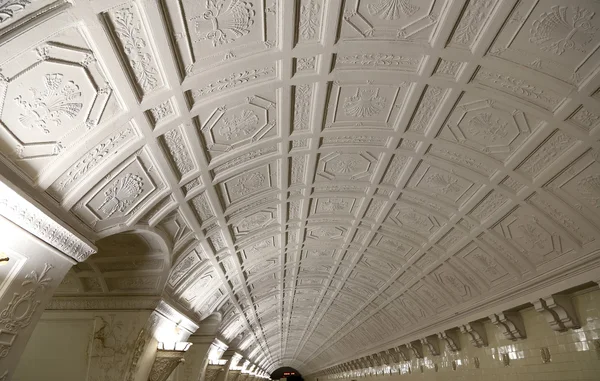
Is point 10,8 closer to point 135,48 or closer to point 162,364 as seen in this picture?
point 135,48

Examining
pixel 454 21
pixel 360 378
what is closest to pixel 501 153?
pixel 454 21

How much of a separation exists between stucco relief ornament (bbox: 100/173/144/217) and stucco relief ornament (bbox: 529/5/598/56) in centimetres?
658

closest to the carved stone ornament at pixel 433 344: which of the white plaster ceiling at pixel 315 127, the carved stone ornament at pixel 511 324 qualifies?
the white plaster ceiling at pixel 315 127

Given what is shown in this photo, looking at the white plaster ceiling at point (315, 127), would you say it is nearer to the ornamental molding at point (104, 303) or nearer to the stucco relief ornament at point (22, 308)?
the ornamental molding at point (104, 303)

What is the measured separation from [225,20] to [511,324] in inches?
395

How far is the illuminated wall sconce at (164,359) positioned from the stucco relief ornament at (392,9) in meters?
9.98

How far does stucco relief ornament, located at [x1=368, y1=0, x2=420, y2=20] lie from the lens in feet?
17.1

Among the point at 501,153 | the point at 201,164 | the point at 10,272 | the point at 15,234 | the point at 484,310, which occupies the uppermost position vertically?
the point at 501,153

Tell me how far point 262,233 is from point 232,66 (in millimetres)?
6690

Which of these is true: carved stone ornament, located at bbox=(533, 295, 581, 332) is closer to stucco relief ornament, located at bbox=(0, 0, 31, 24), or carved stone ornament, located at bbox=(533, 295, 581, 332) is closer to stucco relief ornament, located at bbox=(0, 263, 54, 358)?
stucco relief ornament, located at bbox=(0, 263, 54, 358)

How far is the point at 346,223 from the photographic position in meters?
12.0

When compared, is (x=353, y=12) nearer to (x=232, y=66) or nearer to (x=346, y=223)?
(x=232, y=66)

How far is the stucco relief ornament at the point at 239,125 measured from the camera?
22.8 ft

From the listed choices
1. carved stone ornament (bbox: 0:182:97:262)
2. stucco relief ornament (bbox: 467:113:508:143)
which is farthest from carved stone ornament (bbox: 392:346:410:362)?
carved stone ornament (bbox: 0:182:97:262)
